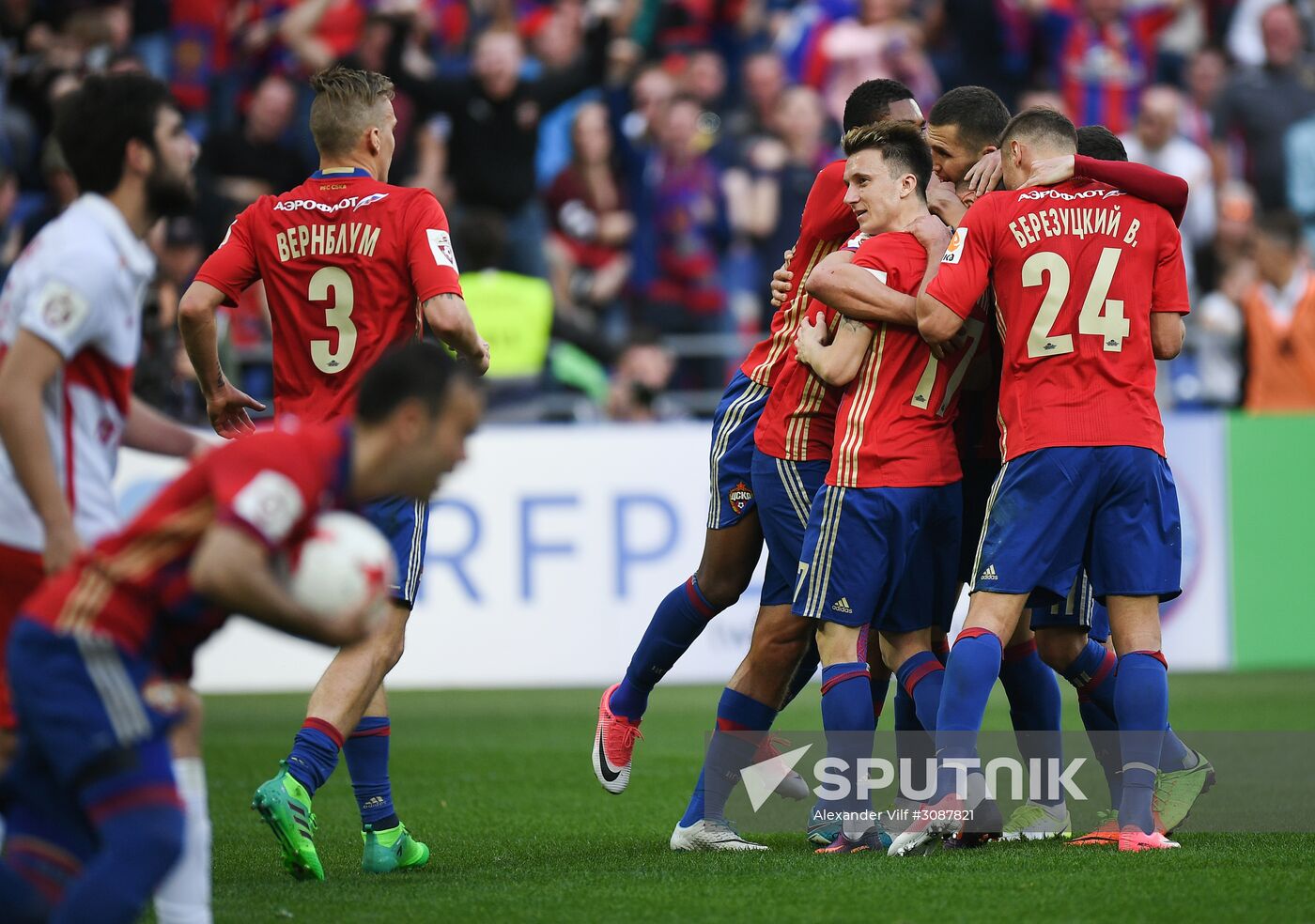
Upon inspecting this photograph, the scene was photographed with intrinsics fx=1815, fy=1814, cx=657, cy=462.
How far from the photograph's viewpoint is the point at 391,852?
5.84 meters

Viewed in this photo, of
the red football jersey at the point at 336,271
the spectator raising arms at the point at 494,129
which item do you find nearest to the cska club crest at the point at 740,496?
the red football jersey at the point at 336,271

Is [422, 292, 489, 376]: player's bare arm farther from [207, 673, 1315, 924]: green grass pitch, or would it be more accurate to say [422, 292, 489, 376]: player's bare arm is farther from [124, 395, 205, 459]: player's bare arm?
[207, 673, 1315, 924]: green grass pitch

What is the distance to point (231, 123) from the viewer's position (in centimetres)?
1492

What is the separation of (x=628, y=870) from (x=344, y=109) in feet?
8.76

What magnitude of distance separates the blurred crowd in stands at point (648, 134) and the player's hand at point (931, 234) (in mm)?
6350

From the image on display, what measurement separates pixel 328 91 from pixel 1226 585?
8.11 meters

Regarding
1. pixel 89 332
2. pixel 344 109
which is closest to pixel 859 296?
pixel 344 109

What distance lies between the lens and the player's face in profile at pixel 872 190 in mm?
6148

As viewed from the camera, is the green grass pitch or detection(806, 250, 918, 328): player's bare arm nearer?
the green grass pitch

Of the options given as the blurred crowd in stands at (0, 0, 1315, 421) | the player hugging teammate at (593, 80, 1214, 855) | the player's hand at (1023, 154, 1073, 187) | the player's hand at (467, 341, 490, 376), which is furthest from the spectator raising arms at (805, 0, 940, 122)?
the player's hand at (467, 341, 490, 376)

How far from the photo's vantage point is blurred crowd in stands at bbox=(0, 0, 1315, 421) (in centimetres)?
1348

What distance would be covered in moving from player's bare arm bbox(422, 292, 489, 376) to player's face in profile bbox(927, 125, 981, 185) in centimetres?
186

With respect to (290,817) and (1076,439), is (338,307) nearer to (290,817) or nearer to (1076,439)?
(290,817)

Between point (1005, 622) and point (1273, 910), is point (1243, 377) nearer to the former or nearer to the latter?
point (1005, 622)
